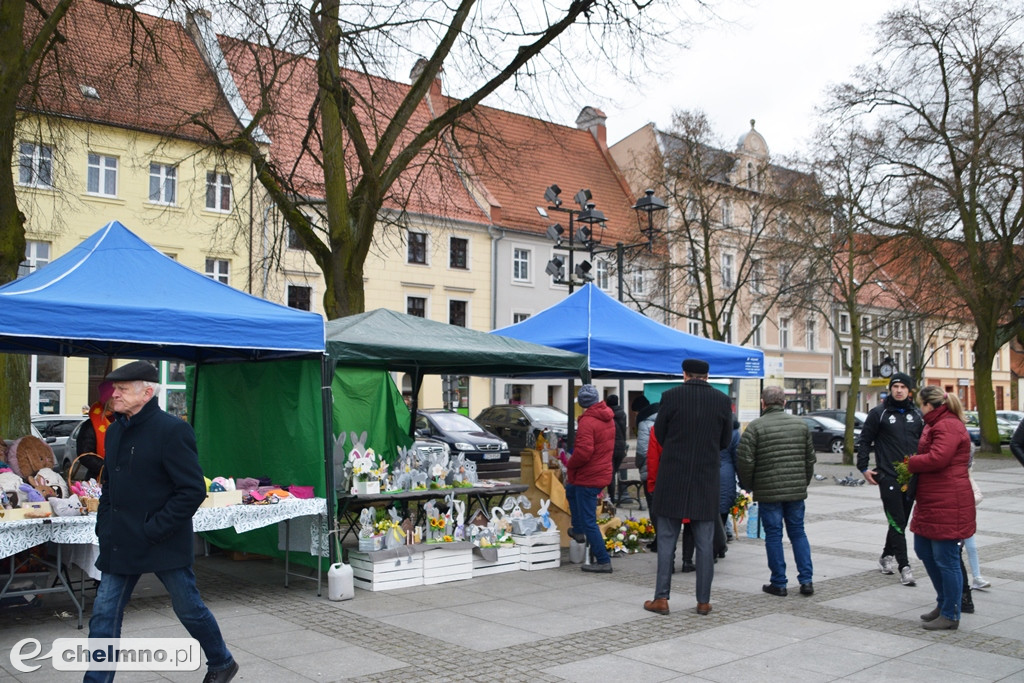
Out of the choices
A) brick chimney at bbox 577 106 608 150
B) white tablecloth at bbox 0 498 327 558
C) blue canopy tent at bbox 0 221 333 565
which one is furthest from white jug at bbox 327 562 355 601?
brick chimney at bbox 577 106 608 150

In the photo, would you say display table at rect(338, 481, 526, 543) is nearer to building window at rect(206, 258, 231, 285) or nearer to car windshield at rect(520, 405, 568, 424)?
car windshield at rect(520, 405, 568, 424)

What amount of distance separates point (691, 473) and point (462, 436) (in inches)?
617

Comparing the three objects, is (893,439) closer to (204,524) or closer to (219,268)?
(204,524)

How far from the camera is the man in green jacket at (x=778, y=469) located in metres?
7.75

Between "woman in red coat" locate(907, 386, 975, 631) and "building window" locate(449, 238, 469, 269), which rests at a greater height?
"building window" locate(449, 238, 469, 269)

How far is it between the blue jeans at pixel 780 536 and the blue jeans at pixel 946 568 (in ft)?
3.72

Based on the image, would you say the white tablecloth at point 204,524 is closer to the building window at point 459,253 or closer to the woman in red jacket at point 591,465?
the woman in red jacket at point 591,465

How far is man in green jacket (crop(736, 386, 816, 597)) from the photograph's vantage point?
7.75 m

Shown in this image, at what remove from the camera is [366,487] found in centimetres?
845

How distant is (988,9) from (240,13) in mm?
21349

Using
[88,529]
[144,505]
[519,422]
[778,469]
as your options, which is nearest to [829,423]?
[519,422]

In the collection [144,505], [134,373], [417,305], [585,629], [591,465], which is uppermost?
[417,305]

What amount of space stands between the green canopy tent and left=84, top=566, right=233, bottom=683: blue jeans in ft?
11.8

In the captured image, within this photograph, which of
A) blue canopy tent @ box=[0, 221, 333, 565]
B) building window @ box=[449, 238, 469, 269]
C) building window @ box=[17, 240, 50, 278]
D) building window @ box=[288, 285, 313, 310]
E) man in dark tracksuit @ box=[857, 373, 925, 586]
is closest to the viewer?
blue canopy tent @ box=[0, 221, 333, 565]
